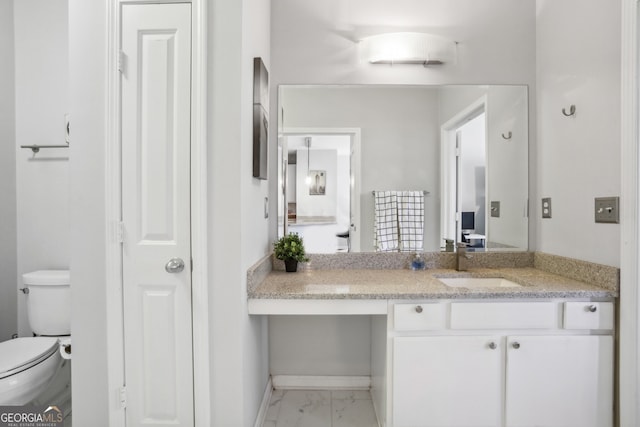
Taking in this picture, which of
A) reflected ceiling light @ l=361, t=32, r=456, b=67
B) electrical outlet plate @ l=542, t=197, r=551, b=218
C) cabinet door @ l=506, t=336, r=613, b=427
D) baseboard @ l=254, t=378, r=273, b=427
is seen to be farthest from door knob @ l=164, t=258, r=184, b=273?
electrical outlet plate @ l=542, t=197, r=551, b=218

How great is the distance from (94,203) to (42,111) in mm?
1324

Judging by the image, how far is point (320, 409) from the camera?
78.6 inches

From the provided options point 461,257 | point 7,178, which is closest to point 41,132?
point 7,178

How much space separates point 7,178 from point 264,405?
2.18 meters

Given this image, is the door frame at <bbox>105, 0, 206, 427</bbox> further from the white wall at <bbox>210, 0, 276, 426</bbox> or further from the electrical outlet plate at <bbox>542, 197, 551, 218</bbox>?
the electrical outlet plate at <bbox>542, 197, 551, 218</bbox>

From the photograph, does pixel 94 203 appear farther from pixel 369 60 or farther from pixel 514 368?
pixel 514 368

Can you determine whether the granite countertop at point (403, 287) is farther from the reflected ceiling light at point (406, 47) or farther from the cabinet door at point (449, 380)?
the reflected ceiling light at point (406, 47)

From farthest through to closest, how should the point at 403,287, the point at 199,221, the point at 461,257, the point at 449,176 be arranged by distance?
the point at 449,176, the point at 461,257, the point at 403,287, the point at 199,221

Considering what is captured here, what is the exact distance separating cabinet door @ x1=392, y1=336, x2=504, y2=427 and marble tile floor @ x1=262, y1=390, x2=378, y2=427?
436mm

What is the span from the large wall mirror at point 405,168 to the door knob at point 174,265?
2.76 ft

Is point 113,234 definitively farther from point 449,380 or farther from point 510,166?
point 510,166

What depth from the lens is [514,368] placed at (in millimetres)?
1544

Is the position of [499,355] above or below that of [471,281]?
below

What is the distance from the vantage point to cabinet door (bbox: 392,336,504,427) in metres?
1.54
